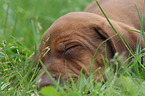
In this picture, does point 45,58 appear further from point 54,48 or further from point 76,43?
point 76,43

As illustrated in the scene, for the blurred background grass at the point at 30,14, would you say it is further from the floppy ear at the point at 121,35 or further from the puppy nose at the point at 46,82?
the puppy nose at the point at 46,82

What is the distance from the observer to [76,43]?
3365mm

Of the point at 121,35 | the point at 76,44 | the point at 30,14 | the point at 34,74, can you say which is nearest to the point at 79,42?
the point at 76,44

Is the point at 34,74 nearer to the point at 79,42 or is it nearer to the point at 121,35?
the point at 79,42

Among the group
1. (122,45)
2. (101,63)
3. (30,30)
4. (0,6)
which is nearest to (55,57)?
(101,63)

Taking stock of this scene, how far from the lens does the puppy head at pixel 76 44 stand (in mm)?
3254

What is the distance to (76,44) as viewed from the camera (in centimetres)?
337

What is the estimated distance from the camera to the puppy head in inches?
128

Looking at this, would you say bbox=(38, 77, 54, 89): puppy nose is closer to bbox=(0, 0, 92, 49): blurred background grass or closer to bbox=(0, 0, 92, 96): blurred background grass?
bbox=(0, 0, 92, 96): blurred background grass

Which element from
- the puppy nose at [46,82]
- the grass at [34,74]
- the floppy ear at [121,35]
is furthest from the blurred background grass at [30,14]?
the puppy nose at [46,82]

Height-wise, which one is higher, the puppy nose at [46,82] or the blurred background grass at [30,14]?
the blurred background grass at [30,14]

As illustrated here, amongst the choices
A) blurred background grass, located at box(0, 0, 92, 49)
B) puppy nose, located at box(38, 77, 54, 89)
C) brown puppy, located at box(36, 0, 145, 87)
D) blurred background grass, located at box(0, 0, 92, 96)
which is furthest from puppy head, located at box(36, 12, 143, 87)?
blurred background grass, located at box(0, 0, 92, 49)

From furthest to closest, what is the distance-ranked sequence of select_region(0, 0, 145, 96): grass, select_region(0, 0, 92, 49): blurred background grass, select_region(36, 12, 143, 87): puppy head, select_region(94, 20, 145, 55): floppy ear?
select_region(0, 0, 92, 49): blurred background grass < select_region(94, 20, 145, 55): floppy ear < select_region(36, 12, 143, 87): puppy head < select_region(0, 0, 145, 96): grass

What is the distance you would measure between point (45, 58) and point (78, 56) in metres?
0.43
